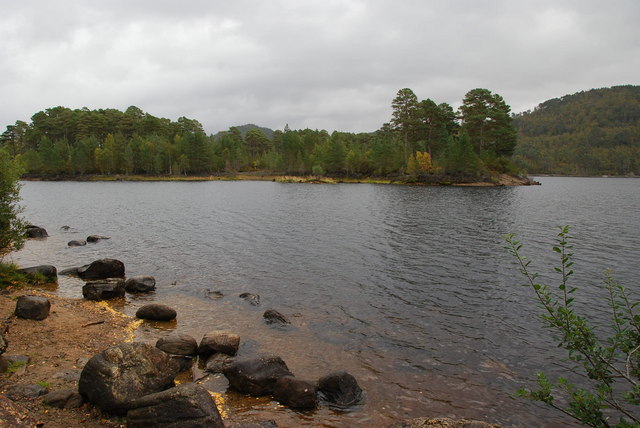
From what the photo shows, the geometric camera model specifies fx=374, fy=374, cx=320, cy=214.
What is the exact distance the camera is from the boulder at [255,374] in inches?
484

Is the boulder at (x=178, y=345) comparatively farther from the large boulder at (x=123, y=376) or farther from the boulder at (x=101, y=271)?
the boulder at (x=101, y=271)

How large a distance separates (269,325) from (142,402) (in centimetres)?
854

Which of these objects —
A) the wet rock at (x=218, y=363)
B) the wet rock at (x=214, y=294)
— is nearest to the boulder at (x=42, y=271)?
the wet rock at (x=214, y=294)

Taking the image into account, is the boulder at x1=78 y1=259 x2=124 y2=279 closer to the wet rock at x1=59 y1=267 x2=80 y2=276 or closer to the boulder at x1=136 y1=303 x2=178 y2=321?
the wet rock at x1=59 y1=267 x2=80 y2=276

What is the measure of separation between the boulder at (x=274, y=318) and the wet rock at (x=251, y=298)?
2.35m

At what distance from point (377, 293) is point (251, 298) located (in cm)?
745

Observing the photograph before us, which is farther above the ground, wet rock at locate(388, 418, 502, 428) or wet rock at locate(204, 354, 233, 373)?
wet rock at locate(388, 418, 502, 428)

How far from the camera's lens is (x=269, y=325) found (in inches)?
709

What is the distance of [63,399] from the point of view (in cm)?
1028

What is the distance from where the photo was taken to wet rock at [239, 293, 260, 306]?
2097 cm

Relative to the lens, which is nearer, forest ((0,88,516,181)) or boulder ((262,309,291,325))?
boulder ((262,309,291,325))

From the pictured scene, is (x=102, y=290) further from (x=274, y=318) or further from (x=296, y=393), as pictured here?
(x=296, y=393)

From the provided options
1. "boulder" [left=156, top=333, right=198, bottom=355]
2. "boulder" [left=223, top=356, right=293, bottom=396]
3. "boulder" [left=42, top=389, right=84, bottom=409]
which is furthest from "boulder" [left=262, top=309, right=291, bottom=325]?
"boulder" [left=42, top=389, right=84, bottom=409]

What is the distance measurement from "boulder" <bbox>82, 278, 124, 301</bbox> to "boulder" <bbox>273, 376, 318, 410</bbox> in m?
14.3
